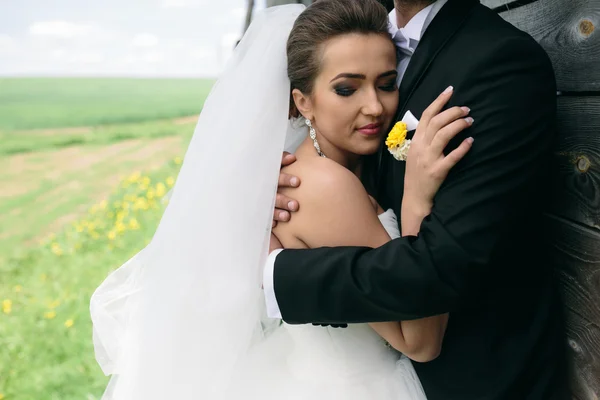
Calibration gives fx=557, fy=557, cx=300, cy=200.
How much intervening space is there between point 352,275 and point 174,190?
75cm

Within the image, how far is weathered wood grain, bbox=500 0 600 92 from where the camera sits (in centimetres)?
158

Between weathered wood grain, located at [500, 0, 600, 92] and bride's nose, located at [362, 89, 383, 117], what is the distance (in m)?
0.58

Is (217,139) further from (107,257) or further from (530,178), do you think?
(107,257)

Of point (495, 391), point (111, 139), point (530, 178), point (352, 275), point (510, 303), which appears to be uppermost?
point (530, 178)

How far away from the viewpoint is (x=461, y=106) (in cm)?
151

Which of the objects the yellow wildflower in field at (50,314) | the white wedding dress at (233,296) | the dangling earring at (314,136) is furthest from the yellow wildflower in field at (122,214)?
the dangling earring at (314,136)

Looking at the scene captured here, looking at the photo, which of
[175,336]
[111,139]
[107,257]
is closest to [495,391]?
[175,336]

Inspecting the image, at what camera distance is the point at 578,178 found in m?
1.69

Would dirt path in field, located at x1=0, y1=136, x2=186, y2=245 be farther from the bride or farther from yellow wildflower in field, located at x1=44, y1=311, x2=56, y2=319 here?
the bride

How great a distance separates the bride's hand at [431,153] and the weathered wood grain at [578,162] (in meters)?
0.42

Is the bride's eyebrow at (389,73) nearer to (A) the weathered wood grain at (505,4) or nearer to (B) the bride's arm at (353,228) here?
(B) the bride's arm at (353,228)

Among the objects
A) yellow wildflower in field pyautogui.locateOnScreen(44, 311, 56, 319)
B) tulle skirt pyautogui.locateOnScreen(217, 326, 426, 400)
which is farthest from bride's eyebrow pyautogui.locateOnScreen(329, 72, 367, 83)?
yellow wildflower in field pyautogui.locateOnScreen(44, 311, 56, 319)

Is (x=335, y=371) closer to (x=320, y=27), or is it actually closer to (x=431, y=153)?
(x=431, y=153)

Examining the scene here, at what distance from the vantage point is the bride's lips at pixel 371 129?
1.83 m
